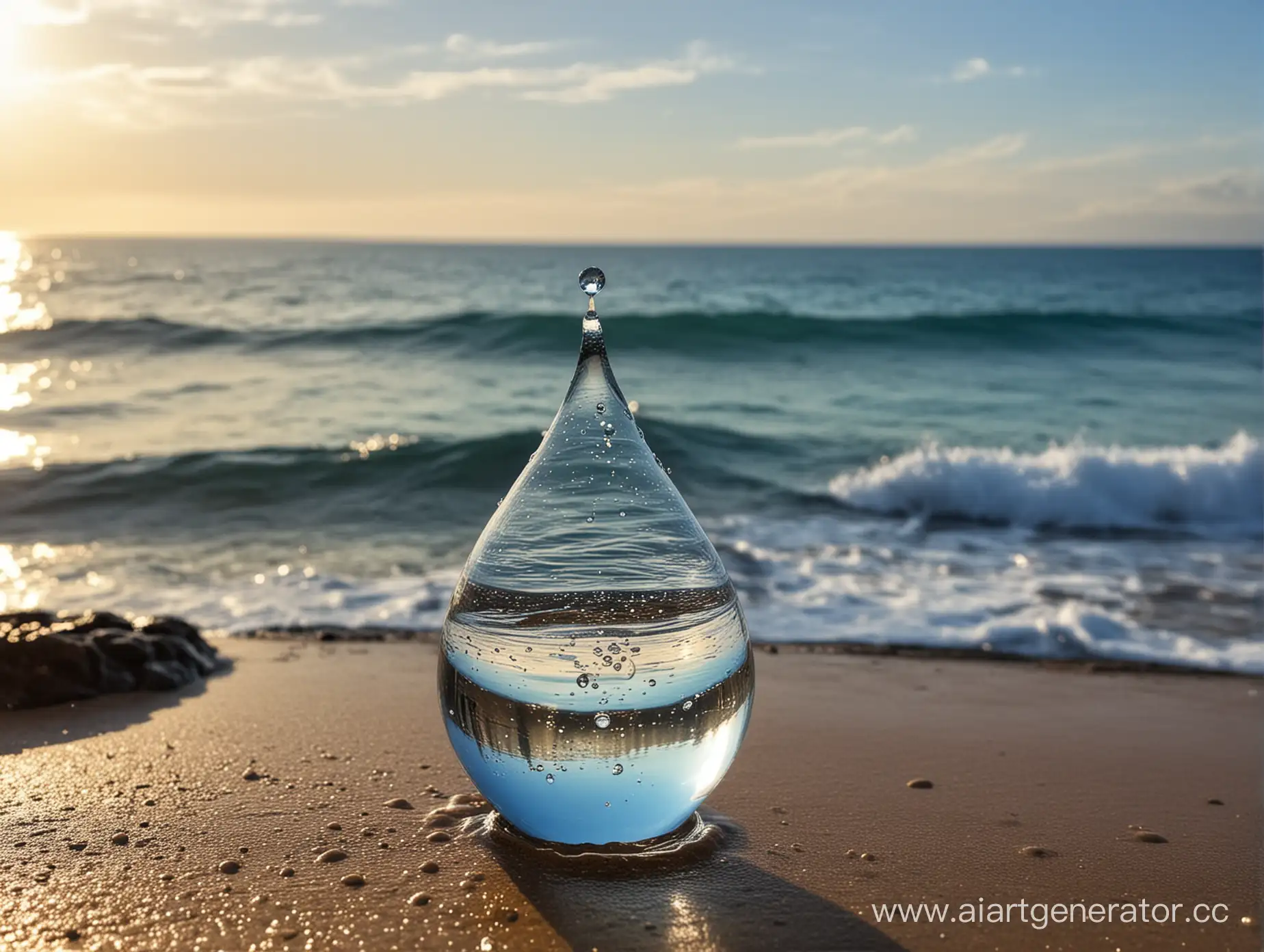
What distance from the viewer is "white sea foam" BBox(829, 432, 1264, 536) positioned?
30.6 feet

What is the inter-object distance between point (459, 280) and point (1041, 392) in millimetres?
25696

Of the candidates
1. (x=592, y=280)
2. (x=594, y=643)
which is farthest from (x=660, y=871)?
(x=592, y=280)

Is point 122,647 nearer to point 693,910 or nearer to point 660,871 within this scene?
point 660,871

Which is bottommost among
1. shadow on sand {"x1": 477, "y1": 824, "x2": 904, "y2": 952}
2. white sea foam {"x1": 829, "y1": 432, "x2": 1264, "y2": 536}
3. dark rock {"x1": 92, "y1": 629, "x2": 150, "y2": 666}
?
white sea foam {"x1": 829, "y1": 432, "x2": 1264, "y2": 536}

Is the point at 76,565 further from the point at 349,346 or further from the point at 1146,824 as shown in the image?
the point at 349,346

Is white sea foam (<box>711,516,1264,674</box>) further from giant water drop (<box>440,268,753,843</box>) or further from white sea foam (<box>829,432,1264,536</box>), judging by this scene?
giant water drop (<box>440,268,753,843</box>)

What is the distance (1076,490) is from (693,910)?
8.59 m

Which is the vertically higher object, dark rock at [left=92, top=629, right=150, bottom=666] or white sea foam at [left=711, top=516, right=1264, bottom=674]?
dark rock at [left=92, top=629, right=150, bottom=666]

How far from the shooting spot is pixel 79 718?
11.9 feet

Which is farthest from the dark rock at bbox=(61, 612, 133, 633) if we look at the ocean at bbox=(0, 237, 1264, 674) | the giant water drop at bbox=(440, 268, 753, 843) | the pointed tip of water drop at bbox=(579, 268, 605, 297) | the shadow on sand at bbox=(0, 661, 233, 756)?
the pointed tip of water drop at bbox=(579, 268, 605, 297)

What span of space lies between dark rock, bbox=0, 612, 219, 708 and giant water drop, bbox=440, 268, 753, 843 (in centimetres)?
196

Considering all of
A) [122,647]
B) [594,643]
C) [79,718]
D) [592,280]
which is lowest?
[79,718]

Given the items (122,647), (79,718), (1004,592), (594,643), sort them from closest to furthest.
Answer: (594,643) < (79,718) < (122,647) < (1004,592)

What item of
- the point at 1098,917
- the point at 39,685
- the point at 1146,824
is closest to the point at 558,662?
the point at 1098,917
